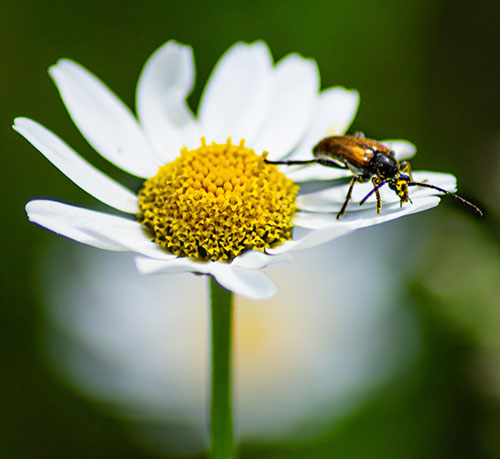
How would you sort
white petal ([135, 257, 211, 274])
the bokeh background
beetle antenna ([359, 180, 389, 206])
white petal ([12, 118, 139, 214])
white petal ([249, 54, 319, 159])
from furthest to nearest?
1. the bokeh background
2. white petal ([249, 54, 319, 159])
3. beetle antenna ([359, 180, 389, 206])
4. white petal ([12, 118, 139, 214])
5. white petal ([135, 257, 211, 274])

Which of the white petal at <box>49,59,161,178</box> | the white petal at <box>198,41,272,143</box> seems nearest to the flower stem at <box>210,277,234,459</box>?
the white petal at <box>49,59,161,178</box>

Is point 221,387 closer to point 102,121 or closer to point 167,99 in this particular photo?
point 102,121

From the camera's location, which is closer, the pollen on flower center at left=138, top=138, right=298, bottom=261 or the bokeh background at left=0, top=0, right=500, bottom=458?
the pollen on flower center at left=138, top=138, right=298, bottom=261

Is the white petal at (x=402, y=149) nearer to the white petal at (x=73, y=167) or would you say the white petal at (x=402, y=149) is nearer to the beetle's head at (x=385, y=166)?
the beetle's head at (x=385, y=166)

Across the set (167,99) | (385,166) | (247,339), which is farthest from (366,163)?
(247,339)

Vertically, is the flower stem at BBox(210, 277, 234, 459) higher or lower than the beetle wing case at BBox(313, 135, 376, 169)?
lower

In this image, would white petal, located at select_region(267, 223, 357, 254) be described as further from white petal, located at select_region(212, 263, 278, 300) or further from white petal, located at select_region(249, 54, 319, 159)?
white petal, located at select_region(249, 54, 319, 159)
